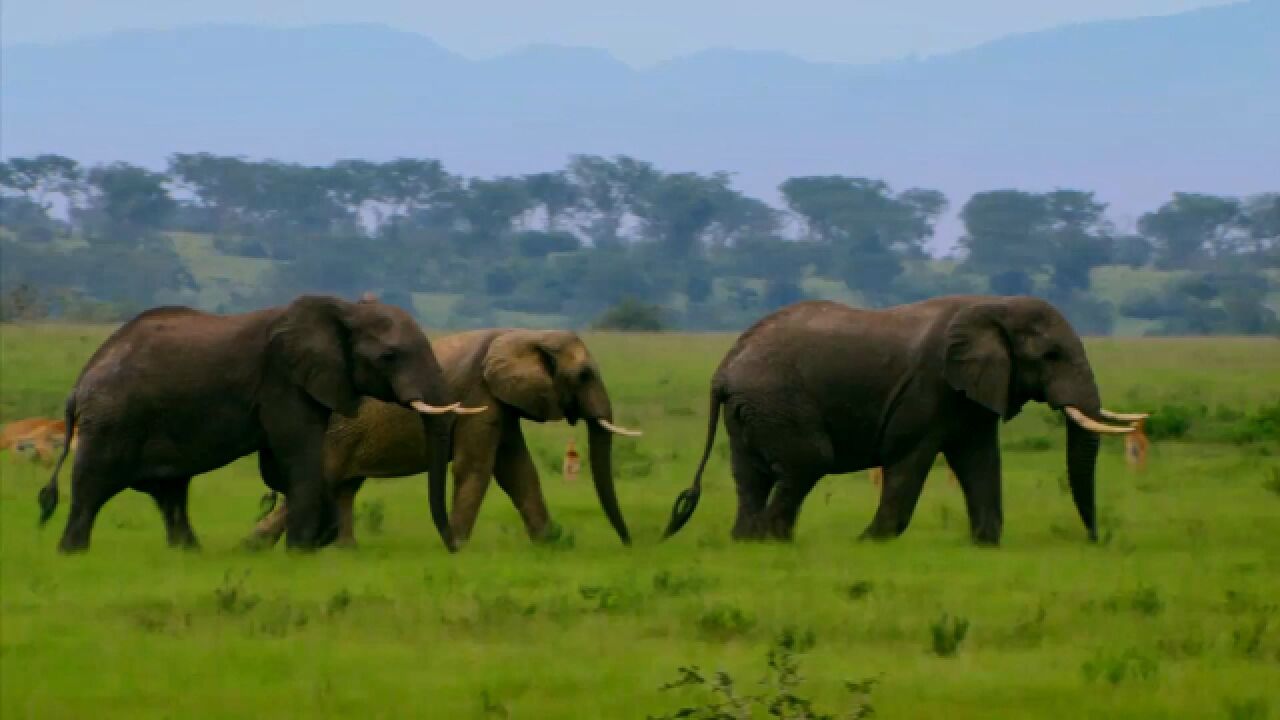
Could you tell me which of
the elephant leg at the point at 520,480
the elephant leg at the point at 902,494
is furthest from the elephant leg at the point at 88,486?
the elephant leg at the point at 902,494

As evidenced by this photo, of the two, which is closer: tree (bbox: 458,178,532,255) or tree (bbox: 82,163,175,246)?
tree (bbox: 82,163,175,246)

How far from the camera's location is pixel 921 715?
10.4 meters

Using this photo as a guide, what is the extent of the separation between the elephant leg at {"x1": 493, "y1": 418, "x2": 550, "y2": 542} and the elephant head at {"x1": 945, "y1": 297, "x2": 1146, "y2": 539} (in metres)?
2.66

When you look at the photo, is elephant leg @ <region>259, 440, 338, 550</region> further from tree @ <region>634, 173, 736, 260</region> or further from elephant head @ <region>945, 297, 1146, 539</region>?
tree @ <region>634, 173, 736, 260</region>

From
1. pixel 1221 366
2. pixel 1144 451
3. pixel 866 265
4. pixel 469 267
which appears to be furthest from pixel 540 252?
pixel 1144 451

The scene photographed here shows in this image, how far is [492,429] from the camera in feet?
54.6

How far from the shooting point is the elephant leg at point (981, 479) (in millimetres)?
16438

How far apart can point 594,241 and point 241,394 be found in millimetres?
124283

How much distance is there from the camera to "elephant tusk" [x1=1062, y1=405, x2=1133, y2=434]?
640 inches

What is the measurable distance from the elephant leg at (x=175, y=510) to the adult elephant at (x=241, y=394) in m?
0.17

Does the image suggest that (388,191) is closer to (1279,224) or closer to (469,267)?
(469,267)

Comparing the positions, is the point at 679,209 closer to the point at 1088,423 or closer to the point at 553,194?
the point at 553,194

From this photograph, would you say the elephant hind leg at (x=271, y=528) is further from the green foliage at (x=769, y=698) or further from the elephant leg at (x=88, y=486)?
the green foliage at (x=769, y=698)

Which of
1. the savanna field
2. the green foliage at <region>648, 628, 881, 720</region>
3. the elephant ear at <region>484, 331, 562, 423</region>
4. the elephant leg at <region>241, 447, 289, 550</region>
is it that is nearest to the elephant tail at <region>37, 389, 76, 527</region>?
the savanna field
